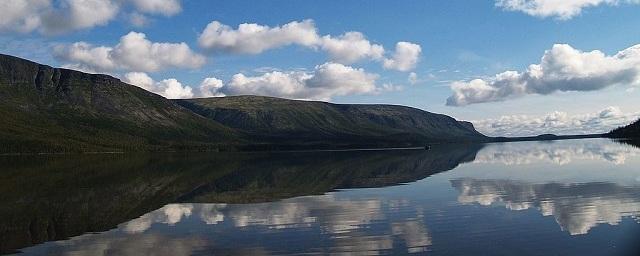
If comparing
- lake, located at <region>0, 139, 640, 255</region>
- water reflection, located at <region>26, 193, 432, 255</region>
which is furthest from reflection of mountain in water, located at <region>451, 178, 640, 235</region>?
Result: water reflection, located at <region>26, 193, 432, 255</region>

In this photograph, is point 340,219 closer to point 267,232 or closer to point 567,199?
point 267,232

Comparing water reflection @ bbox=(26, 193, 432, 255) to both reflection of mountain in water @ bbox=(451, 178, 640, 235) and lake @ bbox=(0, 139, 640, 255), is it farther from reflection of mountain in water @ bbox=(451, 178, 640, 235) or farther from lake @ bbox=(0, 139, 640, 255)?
reflection of mountain in water @ bbox=(451, 178, 640, 235)

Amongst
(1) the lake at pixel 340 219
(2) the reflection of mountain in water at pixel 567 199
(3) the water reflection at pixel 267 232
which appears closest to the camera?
(1) the lake at pixel 340 219

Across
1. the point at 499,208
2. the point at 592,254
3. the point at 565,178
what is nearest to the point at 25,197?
the point at 499,208

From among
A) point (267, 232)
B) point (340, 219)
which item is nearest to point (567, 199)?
point (340, 219)

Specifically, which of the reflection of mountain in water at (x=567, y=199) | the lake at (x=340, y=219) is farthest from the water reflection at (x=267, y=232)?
the reflection of mountain in water at (x=567, y=199)

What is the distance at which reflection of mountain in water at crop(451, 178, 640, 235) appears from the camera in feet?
115

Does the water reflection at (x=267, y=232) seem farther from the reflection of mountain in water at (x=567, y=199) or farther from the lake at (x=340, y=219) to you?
the reflection of mountain in water at (x=567, y=199)

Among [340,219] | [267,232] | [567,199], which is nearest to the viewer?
[267,232]

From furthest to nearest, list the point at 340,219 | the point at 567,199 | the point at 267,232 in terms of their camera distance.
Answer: the point at 567,199 < the point at 340,219 < the point at 267,232

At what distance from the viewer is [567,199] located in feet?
151

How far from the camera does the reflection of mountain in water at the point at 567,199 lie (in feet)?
115

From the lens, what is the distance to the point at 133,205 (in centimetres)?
5184

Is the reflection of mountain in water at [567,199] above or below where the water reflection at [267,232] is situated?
above
